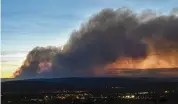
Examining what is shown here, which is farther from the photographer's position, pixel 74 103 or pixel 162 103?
pixel 74 103

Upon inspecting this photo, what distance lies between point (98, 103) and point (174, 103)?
29.9m

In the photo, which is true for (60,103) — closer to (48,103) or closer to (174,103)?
(48,103)

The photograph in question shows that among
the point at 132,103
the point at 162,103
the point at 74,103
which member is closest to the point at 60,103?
the point at 74,103

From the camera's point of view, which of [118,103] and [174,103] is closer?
[174,103]

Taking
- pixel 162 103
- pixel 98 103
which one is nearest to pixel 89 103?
pixel 98 103

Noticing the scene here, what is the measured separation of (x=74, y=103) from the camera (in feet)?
566

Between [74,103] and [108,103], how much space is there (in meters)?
14.4

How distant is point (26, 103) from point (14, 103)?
202 inches

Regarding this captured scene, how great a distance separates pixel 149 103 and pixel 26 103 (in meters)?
49.4

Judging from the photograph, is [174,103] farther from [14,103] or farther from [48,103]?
[14,103]

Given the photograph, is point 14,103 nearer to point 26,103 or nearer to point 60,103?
point 26,103

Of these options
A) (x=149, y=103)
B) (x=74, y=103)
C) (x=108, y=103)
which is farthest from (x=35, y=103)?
(x=149, y=103)

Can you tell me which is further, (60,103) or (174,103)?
(60,103)

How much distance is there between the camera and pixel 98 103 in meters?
167
